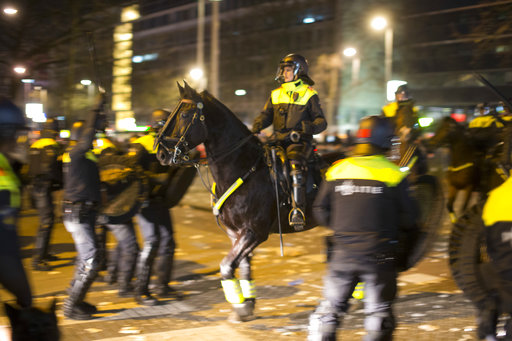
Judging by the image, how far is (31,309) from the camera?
3.82m

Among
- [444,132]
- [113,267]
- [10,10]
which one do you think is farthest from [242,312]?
[10,10]

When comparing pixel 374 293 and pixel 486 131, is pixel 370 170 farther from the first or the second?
pixel 486 131

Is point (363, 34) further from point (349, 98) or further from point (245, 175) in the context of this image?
point (245, 175)

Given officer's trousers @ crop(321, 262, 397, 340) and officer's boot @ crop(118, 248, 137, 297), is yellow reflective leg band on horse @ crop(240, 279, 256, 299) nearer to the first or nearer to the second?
officer's boot @ crop(118, 248, 137, 297)

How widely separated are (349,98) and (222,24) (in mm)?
25305

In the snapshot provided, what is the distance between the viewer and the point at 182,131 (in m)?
6.30

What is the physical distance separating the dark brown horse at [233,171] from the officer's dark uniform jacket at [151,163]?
96 centimetres

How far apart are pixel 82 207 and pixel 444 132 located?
635 centimetres

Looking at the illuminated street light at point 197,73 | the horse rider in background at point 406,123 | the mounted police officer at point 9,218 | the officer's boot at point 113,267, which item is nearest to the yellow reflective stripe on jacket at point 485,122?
the horse rider in background at point 406,123

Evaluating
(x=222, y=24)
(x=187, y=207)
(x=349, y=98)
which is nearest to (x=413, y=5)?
(x=349, y=98)

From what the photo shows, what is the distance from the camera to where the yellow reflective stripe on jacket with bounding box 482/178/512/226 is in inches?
150

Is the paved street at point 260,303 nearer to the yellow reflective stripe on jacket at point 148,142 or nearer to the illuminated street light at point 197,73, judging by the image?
the yellow reflective stripe on jacket at point 148,142

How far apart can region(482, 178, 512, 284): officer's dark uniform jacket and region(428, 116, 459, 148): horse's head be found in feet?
19.9

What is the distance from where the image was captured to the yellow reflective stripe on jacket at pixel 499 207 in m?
3.81
